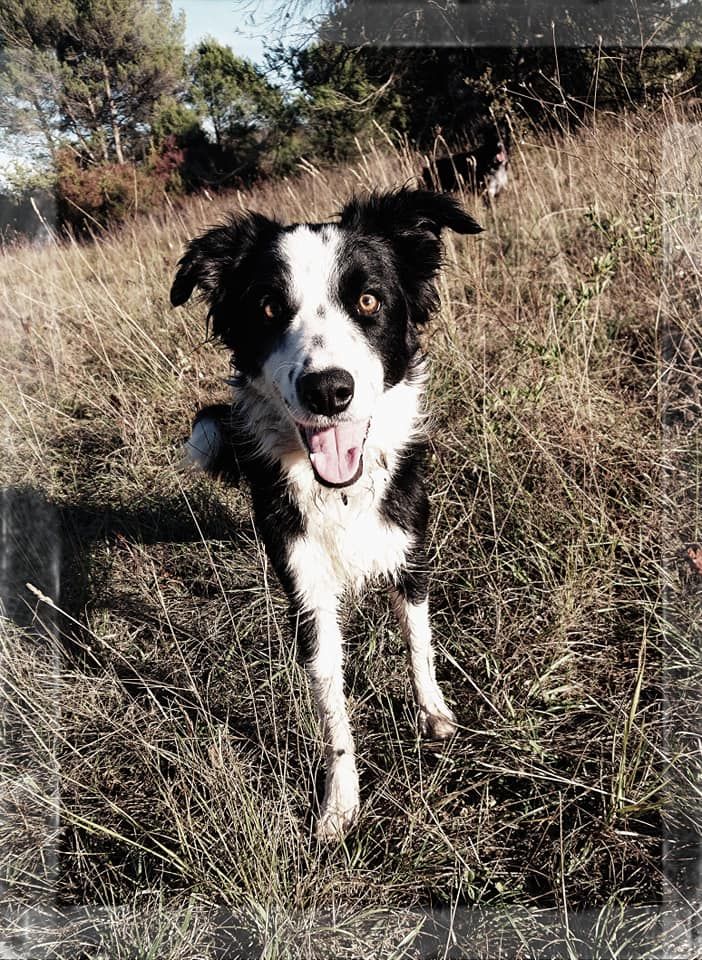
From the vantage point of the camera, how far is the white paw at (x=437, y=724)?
2117mm

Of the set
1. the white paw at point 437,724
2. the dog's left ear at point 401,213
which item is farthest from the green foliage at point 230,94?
the white paw at point 437,724

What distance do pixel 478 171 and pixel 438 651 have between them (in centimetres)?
387

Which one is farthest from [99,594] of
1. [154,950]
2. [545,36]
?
[545,36]

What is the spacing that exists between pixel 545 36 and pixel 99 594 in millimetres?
4879

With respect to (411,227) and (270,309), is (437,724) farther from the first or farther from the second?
(411,227)

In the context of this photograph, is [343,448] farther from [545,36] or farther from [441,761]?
[545,36]

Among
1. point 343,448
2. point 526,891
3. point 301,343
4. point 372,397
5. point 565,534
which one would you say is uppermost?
point 301,343

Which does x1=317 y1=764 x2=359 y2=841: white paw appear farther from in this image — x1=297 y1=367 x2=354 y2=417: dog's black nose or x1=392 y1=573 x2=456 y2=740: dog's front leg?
x1=297 y1=367 x2=354 y2=417: dog's black nose

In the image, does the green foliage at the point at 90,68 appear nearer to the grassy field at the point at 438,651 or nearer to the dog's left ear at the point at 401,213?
the grassy field at the point at 438,651

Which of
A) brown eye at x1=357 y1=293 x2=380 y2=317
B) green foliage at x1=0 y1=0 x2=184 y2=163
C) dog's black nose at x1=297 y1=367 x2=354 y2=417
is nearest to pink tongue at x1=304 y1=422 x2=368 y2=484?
dog's black nose at x1=297 y1=367 x2=354 y2=417

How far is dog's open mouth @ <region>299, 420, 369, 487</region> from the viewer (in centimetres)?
198

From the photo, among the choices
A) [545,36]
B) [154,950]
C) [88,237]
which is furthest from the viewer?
[545,36]

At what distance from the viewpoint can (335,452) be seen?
6.54 feet

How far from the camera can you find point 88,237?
4434 millimetres
